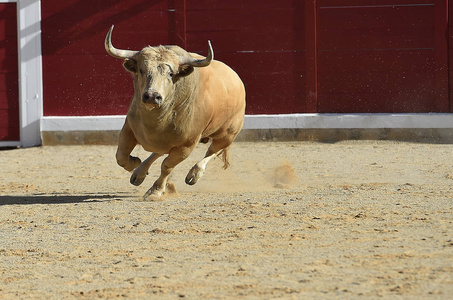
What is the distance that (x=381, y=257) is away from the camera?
182 inches

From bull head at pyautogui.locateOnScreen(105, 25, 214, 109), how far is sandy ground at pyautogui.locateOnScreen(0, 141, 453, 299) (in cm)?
88

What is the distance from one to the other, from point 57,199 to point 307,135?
5022 millimetres

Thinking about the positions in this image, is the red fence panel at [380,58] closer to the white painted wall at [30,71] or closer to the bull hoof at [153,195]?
the white painted wall at [30,71]

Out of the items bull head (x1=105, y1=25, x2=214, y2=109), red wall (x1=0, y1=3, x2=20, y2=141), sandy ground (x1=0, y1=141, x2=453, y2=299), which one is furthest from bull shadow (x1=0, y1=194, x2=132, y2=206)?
red wall (x1=0, y1=3, x2=20, y2=141)

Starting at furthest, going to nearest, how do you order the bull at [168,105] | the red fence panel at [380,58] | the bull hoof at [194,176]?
the red fence panel at [380,58], the bull hoof at [194,176], the bull at [168,105]

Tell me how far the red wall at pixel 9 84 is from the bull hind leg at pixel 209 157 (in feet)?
14.8

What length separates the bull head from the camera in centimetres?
647

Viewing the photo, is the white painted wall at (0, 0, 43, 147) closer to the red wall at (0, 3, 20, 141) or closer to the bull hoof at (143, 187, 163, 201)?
the red wall at (0, 3, 20, 141)

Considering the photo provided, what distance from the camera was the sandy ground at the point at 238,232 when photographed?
164 inches

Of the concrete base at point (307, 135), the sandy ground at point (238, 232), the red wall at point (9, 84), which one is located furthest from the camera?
the red wall at point (9, 84)


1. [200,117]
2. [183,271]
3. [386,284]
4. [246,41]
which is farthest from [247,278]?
[246,41]

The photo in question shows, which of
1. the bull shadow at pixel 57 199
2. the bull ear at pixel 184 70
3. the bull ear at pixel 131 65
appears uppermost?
the bull ear at pixel 131 65

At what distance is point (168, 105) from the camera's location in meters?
6.87

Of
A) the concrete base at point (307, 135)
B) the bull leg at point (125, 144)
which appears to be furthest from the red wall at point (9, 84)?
the bull leg at point (125, 144)
